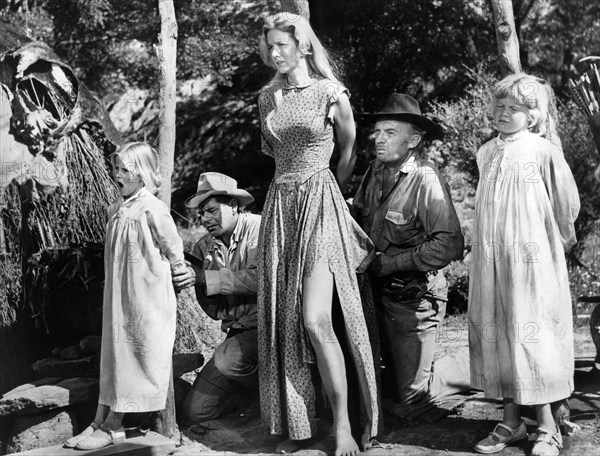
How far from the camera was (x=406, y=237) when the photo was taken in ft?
19.5

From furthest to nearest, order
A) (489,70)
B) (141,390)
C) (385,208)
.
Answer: (489,70) < (385,208) < (141,390)

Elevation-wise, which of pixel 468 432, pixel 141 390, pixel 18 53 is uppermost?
pixel 18 53

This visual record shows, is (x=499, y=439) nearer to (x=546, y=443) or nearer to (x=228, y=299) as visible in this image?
(x=546, y=443)

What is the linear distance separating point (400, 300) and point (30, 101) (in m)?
3.25

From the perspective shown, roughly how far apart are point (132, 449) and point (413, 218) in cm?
207

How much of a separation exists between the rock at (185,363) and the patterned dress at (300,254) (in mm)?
976

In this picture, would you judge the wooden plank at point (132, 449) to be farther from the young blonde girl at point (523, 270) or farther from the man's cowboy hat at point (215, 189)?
the young blonde girl at point (523, 270)

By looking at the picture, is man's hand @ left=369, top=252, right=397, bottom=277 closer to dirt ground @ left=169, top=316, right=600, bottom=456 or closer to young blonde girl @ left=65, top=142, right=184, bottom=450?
dirt ground @ left=169, top=316, right=600, bottom=456

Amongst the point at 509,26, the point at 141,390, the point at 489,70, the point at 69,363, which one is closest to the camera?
the point at 141,390

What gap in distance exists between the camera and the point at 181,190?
12.2 metres

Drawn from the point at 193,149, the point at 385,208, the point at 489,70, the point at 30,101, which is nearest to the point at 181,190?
the point at 193,149

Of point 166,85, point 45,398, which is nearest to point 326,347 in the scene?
point 45,398

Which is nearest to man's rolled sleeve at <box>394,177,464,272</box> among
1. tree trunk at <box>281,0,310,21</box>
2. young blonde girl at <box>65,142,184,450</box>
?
young blonde girl at <box>65,142,184,450</box>

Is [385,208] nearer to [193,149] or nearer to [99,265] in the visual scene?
[99,265]
